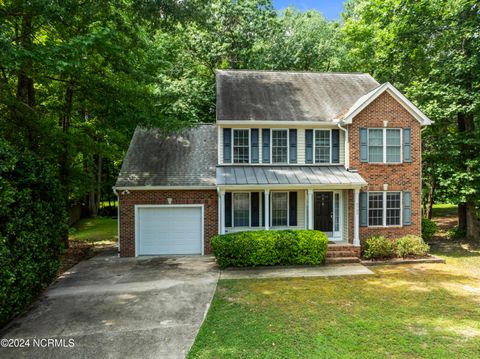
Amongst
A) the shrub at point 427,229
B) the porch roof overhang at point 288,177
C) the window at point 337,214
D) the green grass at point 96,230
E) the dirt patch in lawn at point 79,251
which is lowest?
the green grass at point 96,230

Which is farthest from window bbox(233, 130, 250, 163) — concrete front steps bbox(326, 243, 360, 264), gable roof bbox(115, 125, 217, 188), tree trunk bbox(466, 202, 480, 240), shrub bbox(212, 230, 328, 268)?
tree trunk bbox(466, 202, 480, 240)

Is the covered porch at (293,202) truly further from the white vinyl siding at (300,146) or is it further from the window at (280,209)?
the white vinyl siding at (300,146)

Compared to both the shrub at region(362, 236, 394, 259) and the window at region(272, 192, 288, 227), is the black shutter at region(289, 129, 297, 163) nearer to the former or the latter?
the window at region(272, 192, 288, 227)

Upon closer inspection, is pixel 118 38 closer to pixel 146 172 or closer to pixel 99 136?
pixel 146 172

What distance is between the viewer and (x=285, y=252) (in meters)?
10.7

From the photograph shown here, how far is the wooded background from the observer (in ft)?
24.5

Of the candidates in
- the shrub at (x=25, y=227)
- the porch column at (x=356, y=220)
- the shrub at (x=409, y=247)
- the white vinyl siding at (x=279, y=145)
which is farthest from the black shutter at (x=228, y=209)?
the shrub at (x=409, y=247)

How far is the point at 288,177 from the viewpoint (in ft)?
39.4

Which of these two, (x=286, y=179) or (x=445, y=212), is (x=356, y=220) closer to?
(x=286, y=179)

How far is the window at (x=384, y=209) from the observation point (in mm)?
12219

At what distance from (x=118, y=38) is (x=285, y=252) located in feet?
32.0

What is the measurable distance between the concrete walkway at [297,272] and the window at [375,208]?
7.65ft

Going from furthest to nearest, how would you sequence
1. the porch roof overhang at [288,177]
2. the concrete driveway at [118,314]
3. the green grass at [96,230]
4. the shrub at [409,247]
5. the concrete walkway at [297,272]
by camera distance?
the green grass at [96,230] → the porch roof overhang at [288,177] → the shrub at [409,247] → the concrete walkway at [297,272] → the concrete driveway at [118,314]

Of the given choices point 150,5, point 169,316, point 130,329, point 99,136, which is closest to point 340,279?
point 169,316
